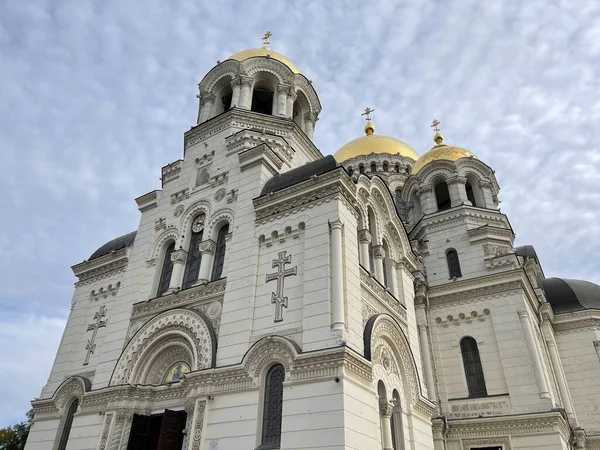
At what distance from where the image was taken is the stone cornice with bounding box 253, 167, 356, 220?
13367 millimetres

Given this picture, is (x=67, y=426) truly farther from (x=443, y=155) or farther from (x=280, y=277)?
(x=443, y=155)

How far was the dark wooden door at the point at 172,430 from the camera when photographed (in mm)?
12227

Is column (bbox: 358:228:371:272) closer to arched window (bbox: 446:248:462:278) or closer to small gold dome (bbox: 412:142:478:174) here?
arched window (bbox: 446:248:462:278)

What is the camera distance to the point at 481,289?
64.3ft

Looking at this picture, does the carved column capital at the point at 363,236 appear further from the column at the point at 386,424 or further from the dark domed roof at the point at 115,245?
the dark domed roof at the point at 115,245

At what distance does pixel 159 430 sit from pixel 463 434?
10.8 meters

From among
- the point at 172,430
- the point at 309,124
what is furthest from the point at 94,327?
the point at 309,124

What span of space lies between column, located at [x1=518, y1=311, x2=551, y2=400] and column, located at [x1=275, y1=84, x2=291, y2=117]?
12254 millimetres

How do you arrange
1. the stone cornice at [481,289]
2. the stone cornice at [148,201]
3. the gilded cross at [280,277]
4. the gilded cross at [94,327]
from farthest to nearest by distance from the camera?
the stone cornice at [481,289] < the stone cornice at [148,201] < the gilded cross at [94,327] < the gilded cross at [280,277]

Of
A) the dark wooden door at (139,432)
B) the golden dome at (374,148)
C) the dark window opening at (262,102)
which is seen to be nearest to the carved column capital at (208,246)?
the dark wooden door at (139,432)

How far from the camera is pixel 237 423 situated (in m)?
11.4

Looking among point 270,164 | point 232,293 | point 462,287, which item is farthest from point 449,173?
point 232,293

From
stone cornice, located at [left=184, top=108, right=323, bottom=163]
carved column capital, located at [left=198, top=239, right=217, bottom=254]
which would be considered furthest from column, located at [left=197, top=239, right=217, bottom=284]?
stone cornice, located at [left=184, top=108, right=323, bottom=163]

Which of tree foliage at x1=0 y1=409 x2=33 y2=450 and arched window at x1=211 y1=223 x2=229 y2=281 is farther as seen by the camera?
tree foliage at x1=0 y1=409 x2=33 y2=450
